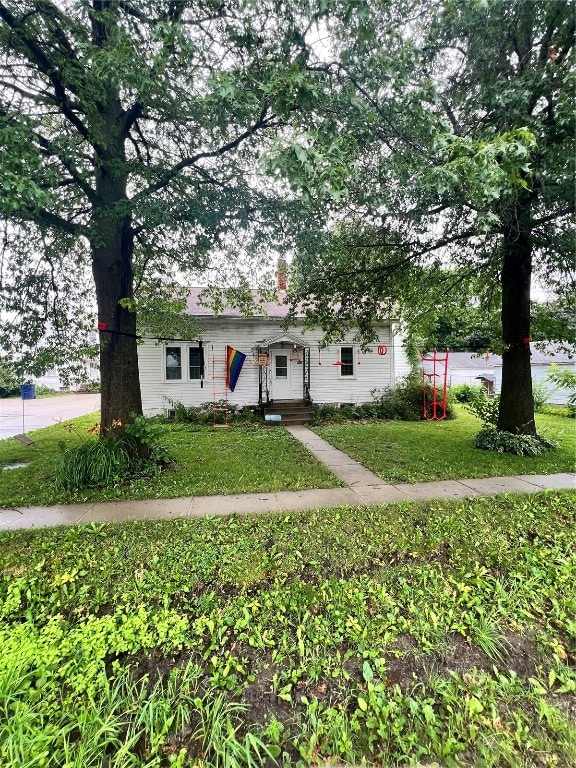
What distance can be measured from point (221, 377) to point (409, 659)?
37.0 feet

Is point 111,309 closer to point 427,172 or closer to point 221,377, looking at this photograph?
point 427,172

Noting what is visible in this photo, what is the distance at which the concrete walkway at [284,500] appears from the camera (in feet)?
14.1

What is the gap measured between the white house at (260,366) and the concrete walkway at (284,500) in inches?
285

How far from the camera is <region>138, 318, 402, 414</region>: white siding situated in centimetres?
1247

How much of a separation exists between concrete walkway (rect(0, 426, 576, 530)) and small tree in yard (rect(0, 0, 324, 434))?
5.75ft

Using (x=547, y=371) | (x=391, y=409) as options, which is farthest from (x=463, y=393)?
(x=391, y=409)

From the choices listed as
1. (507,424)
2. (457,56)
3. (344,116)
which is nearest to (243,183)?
(344,116)

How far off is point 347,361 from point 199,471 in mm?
8856

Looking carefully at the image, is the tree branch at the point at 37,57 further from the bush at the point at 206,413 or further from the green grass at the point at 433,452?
the bush at the point at 206,413

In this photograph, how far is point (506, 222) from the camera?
5145 mm

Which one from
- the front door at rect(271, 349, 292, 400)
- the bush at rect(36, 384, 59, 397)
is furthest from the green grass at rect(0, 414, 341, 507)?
the bush at rect(36, 384, 59, 397)

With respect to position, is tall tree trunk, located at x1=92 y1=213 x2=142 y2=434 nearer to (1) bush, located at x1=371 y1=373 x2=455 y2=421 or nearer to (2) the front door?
(2) the front door

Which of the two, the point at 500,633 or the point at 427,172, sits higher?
the point at 427,172

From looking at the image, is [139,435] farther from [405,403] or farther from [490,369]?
[490,369]
